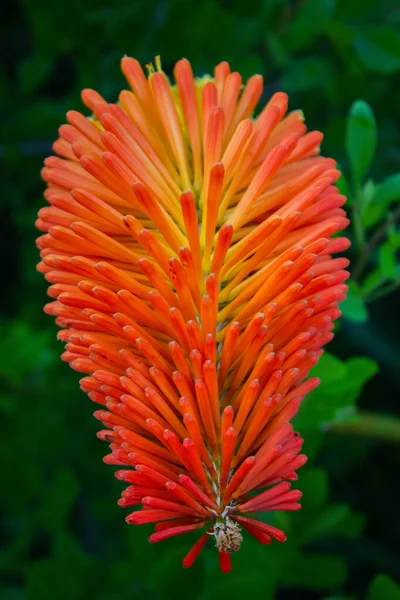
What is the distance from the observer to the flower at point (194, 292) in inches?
35.2

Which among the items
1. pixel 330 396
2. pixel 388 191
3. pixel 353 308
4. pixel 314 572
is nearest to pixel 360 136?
pixel 388 191

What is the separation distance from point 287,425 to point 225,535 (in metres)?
0.15

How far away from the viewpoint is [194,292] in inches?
38.4

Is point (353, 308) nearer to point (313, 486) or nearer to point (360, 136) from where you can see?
point (360, 136)

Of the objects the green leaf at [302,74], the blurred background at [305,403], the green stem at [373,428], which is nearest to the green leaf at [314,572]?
the blurred background at [305,403]

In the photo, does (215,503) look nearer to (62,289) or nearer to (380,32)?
(62,289)

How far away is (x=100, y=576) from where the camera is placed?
6.57 feet

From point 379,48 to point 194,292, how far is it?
1629 mm

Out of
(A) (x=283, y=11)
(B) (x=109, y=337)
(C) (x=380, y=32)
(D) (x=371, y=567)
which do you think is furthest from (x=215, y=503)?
(D) (x=371, y=567)

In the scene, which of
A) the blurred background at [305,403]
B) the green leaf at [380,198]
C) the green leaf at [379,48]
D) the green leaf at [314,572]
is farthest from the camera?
the green leaf at [379,48]

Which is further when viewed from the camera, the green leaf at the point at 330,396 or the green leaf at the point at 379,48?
the green leaf at the point at 379,48

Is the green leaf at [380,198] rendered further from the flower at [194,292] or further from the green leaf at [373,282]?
the flower at [194,292]

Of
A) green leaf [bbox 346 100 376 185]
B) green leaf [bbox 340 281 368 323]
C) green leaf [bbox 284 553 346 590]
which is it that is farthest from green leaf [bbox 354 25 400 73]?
green leaf [bbox 284 553 346 590]

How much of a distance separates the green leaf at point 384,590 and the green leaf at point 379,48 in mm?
1489
